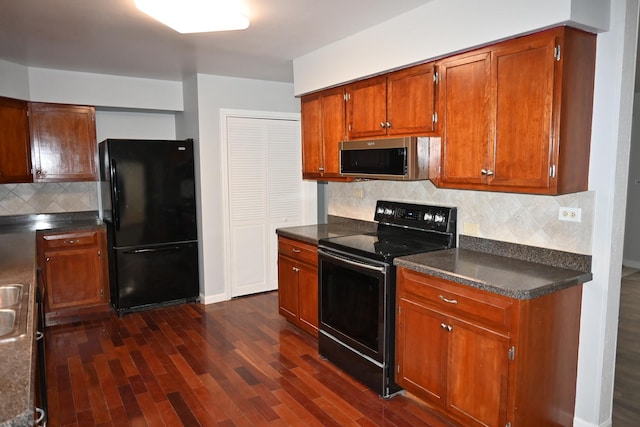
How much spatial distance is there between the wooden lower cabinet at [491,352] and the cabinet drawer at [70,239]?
322 cm

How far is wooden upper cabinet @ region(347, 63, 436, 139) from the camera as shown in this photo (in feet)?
9.20

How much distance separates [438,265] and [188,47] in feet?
8.43

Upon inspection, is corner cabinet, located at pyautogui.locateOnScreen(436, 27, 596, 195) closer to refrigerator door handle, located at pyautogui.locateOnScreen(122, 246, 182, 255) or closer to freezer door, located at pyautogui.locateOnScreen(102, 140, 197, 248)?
freezer door, located at pyautogui.locateOnScreen(102, 140, 197, 248)

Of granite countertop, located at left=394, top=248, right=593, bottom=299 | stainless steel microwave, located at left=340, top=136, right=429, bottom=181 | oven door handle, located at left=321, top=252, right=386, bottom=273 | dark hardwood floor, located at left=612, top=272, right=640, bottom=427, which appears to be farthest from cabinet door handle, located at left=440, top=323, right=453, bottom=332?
dark hardwood floor, located at left=612, top=272, right=640, bottom=427

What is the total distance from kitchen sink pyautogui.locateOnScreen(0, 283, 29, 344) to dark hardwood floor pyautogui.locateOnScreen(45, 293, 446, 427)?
0.86 meters

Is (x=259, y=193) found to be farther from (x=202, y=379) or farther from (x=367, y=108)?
(x=202, y=379)

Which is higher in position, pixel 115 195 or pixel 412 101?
pixel 412 101

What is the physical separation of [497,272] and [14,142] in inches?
166

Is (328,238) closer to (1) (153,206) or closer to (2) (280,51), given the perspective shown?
(2) (280,51)

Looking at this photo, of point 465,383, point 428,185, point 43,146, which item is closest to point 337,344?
point 465,383

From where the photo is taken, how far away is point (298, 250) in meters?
3.70

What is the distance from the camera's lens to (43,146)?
4.31 m

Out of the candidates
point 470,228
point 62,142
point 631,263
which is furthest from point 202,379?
point 631,263

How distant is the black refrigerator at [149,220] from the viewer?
427cm
